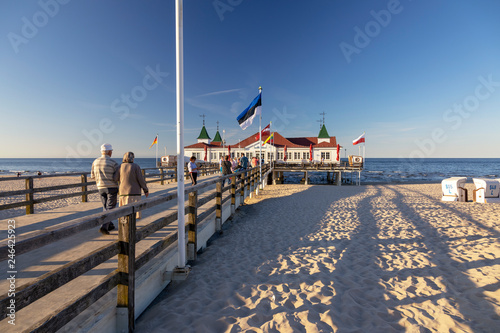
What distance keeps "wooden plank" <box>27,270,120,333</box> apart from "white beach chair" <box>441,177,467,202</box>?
648 inches

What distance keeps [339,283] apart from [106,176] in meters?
4.59

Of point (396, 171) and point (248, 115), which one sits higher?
point (248, 115)

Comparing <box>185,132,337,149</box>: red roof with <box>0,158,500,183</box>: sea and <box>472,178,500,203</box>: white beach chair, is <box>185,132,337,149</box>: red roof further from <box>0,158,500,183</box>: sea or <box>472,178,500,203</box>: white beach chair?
<box>472,178,500,203</box>: white beach chair

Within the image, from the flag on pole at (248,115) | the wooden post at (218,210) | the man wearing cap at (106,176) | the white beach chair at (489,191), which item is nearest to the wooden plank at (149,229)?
the man wearing cap at (106,176)

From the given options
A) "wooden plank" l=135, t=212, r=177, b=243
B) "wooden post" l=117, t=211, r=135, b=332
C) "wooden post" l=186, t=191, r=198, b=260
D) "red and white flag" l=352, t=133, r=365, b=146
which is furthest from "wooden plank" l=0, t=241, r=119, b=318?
"red and white flag" l=352, t=133, r=365, b=146

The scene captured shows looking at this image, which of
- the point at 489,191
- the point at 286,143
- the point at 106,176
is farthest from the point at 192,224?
the point at 286,143

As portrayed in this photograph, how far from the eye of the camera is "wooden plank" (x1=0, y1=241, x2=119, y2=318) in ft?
5.09

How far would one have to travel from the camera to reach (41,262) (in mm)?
3404

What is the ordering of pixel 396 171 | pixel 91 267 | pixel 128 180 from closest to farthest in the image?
pixel 91 267 → pixel 128 180 → pixel 396 171

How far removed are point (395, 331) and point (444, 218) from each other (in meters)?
8.11

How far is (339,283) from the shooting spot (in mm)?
4012

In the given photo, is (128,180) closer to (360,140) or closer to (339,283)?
(339,283)

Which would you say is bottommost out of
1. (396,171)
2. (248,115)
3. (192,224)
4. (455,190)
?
(396,171)

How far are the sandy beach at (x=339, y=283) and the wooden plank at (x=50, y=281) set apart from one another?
1.16m
